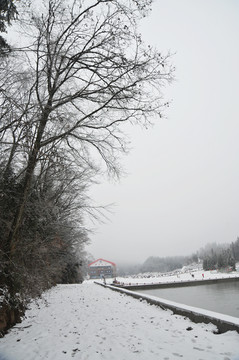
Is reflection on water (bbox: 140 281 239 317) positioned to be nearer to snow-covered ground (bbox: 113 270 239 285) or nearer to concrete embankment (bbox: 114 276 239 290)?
concrete embankment (bbox: 114 276 239 290)

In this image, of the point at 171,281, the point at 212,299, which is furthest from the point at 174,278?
the point at 212,299

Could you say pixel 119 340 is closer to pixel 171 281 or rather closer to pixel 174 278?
pixel 171 281

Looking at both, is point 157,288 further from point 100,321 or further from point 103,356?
point 103,356

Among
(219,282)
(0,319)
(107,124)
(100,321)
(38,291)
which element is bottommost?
(219,282)

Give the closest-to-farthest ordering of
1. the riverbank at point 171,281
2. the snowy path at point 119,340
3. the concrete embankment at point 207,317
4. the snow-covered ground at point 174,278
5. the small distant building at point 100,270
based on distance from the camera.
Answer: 1. the snowy path at point 119,340
2. the concrete embankment at point 207,317
3. the riverbank at point 171,281
4. the snow-covered ground at point 174,278
5. the small distant building at point 100,270

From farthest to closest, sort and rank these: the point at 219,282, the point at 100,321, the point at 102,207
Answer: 1. the point at 219,282
2. the point at 102,207
3. the point at 100,321

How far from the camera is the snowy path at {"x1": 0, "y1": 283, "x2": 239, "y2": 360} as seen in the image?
410 centimetres

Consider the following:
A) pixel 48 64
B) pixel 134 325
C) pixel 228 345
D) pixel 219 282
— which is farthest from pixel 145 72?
pixel 219 282

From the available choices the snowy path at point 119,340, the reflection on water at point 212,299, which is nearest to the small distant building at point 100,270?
the reflection on water at point 212,299

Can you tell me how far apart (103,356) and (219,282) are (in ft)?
112

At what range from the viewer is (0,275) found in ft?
19.1

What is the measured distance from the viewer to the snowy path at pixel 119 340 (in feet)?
13.4

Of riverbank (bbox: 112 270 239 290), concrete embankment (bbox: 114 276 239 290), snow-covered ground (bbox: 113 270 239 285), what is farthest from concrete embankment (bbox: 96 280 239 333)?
snow-covered ground (bbox: 113 270 239 285)

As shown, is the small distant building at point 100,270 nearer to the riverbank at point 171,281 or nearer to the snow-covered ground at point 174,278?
the snow-covered ground at point 174,278
